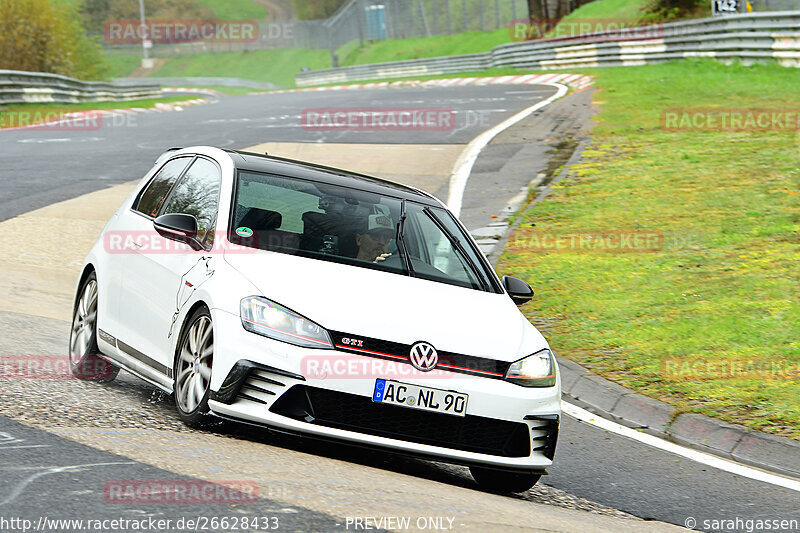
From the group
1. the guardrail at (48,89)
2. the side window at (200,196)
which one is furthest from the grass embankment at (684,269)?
the guardrail at (48,89)

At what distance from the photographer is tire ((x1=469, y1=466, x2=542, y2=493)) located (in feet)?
19.9

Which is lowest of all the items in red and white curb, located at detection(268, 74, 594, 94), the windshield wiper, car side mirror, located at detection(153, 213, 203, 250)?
red and white curb, located at detection(268, 74, 594, 94)

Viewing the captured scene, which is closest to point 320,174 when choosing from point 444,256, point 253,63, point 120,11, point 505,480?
point 444,256

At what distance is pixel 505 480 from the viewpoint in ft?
19.9

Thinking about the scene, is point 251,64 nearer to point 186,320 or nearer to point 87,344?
point 87,344

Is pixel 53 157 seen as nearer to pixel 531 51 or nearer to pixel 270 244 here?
pixel 270 244

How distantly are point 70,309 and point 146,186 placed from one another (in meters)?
2.85

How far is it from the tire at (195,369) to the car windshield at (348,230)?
653 millimetres

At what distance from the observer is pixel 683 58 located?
33.4 metres

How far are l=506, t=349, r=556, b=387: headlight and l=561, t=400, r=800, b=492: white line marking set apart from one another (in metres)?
1.57

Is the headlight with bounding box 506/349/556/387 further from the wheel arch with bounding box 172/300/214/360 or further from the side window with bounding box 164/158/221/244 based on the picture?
the side window with bounding box 164/158/221/244

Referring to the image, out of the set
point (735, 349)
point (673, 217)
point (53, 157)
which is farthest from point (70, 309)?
point (53, 157)

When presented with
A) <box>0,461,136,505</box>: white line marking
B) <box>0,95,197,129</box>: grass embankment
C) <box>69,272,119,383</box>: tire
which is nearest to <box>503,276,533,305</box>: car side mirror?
<box>69,272,119,383</box>: tire

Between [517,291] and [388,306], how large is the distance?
138cm
